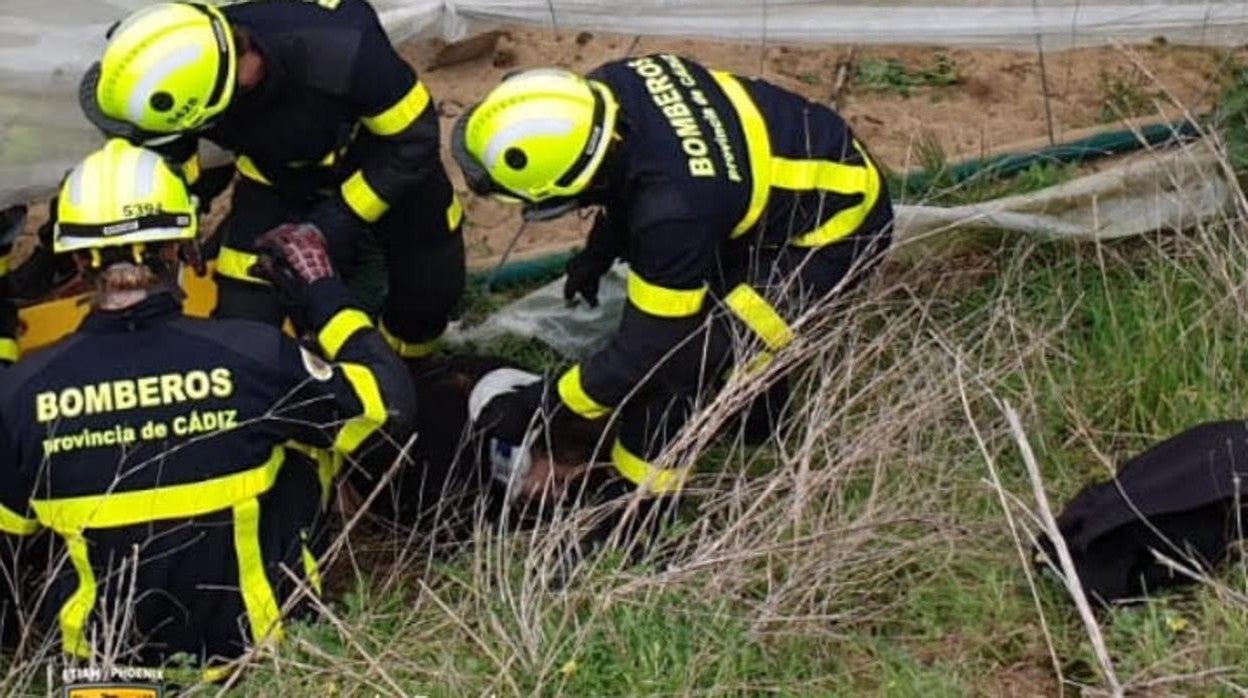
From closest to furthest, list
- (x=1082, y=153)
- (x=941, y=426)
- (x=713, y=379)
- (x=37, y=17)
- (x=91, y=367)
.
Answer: (x=91, y=367) → (x=941, y=426) → (x=713, y=379) → (x=37, y=17) → (x=1082, y=153)

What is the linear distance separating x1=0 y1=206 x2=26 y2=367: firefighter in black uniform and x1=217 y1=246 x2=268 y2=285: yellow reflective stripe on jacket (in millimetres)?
547

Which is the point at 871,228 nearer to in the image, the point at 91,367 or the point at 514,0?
the point at 514,0

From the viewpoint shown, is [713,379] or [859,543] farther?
[713,379]

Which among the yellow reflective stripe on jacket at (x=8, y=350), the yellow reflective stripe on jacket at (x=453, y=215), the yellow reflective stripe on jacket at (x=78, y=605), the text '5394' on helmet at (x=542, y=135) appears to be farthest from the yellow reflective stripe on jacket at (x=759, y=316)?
the yellow reflective stripe on jacket at (x=8, y=350)

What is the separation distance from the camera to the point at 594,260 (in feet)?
18.2

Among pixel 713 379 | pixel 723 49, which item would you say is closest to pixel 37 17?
pixel 713 379

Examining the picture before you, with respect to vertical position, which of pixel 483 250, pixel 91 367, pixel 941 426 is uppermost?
pixel 91 367

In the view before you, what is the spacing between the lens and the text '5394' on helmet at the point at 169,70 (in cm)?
491

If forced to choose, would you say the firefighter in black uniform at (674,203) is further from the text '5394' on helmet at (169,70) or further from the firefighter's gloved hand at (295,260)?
the text '5394' on helmet at (169,70)

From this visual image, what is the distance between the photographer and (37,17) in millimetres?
5746

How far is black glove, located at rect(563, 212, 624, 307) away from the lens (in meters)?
5.43

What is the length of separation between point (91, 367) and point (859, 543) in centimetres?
165

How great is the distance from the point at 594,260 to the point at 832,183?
2.29 ft

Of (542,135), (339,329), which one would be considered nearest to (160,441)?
(339,329)
